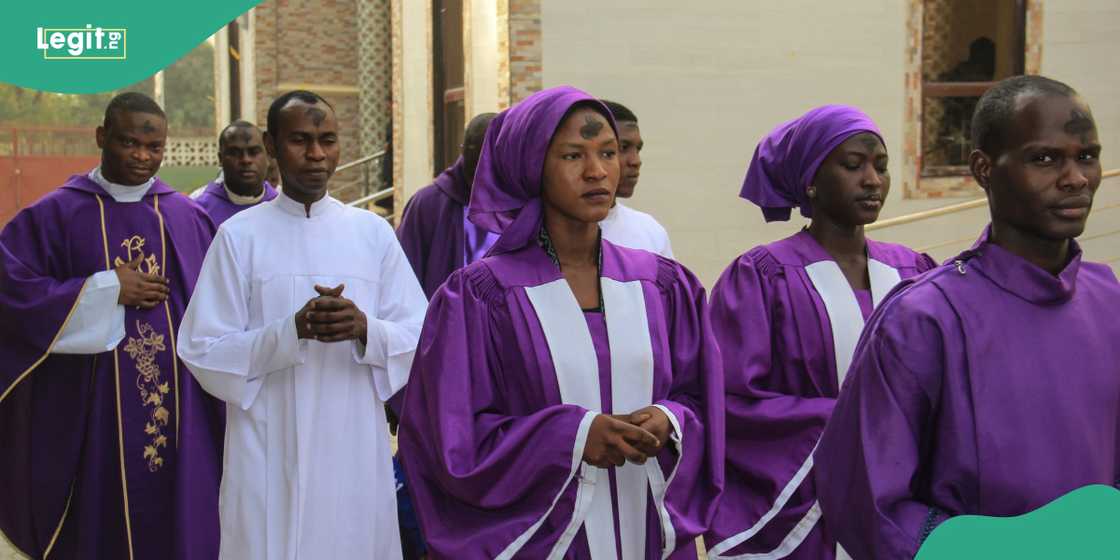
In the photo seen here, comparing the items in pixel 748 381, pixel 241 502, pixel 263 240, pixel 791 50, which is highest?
pixel 791 50

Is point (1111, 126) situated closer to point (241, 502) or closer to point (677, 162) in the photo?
point (677, 162)

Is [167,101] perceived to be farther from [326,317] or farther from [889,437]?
[889,437]

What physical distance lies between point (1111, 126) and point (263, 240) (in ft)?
29.8

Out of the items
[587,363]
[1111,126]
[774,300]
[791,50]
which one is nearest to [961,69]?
[1111,126]

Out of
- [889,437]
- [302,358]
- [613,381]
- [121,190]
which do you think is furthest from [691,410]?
[121,190]

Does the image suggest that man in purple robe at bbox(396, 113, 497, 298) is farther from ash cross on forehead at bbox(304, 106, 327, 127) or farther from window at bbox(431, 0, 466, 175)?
window at bbox(431, 0, 466, 175)

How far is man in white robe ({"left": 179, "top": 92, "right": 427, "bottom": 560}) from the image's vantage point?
471cm

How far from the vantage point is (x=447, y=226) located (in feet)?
21.6

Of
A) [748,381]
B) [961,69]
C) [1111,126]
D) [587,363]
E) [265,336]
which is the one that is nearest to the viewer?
[587,363]

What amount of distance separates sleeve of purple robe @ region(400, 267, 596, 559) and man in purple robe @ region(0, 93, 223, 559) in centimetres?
266

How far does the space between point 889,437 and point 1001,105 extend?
710mm

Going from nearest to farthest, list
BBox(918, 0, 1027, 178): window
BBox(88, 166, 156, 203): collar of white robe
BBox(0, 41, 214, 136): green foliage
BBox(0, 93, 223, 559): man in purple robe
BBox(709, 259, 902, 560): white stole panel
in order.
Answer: BBox(709, 259, 902, 560): white stole panel
BBox(0, 93, 223, 559): man in purple robe
BBox(88, 166, 156, 203): collar of white robe
BBox(918, 0, 1027, 178): window
BBox(0, 41, 214, 136): green foliage

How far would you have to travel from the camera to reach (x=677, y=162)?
11000 mm

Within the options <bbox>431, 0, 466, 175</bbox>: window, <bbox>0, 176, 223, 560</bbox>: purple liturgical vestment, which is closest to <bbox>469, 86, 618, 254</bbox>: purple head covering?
<bbox>0, 176, 223, 560</bbox>: purple liturgical vestment
